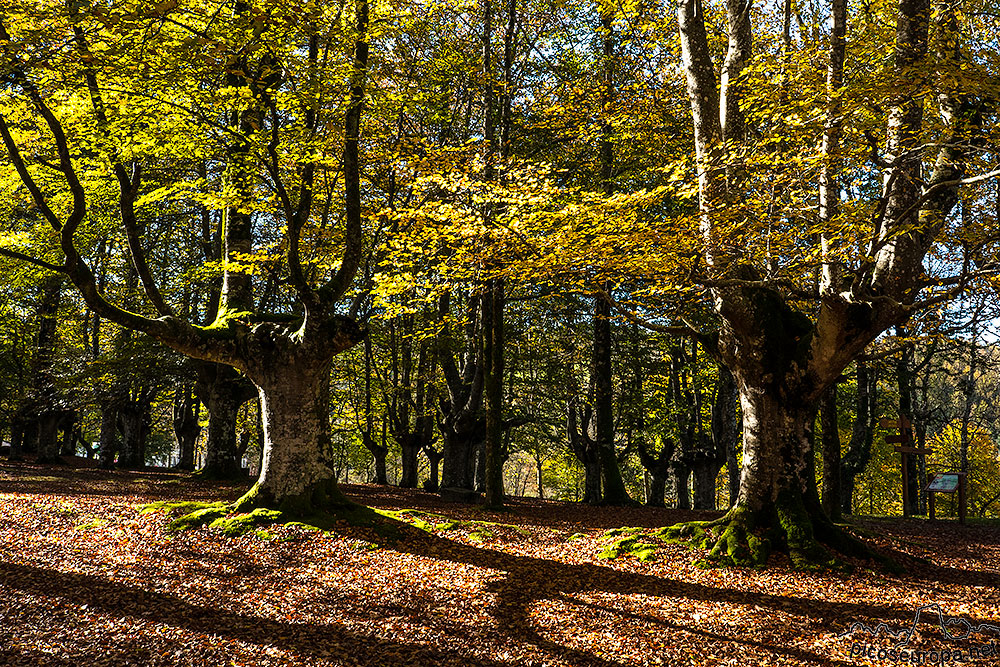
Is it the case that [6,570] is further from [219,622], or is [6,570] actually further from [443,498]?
[443,498]

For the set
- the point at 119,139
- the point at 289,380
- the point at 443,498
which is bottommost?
the point at 443,498

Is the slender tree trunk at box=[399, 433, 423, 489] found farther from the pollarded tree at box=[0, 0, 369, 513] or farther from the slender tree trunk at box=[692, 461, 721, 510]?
the pollarded tree at box=[0, 0, 369, 513]

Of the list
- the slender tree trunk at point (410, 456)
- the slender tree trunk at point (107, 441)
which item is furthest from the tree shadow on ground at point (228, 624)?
the slender tree trunk at point (107, 441)

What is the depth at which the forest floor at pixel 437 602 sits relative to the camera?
16.7 ft

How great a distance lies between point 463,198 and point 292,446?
5449mm

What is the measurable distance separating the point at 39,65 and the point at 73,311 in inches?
822

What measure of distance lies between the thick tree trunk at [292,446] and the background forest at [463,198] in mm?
1416

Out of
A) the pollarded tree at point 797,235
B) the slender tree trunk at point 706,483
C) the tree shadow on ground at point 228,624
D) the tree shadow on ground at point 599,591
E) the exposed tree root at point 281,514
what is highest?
the pollarded tree at point 797,235

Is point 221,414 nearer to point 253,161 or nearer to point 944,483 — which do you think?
point 253,161

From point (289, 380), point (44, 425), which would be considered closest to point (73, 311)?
point (44, 425)

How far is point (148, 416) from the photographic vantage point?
2669 centimetres

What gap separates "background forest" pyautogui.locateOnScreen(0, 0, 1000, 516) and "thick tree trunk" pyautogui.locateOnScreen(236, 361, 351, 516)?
1416 millimetres

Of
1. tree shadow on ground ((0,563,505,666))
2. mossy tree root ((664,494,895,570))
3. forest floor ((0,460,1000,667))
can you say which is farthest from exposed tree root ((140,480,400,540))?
mossy tree root ((664,494,895,570))

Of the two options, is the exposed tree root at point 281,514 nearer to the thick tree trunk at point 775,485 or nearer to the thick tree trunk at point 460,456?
the thick tree trunk at point 775,485
